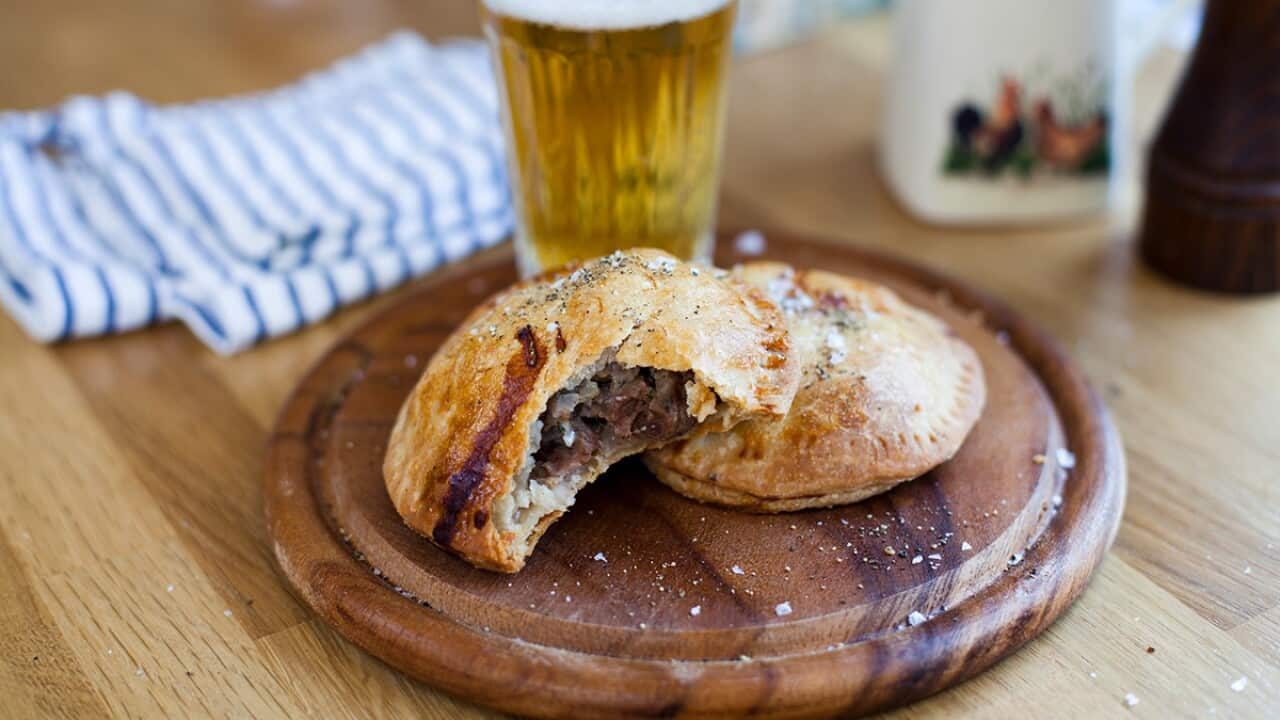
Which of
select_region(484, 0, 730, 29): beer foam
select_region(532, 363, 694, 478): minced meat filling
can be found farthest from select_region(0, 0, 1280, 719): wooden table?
select_region(484, 0, 730, 29): beer foam

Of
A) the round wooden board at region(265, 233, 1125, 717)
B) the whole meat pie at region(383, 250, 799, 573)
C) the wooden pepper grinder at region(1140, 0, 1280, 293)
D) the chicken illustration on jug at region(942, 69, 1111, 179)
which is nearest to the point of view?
the round wooden board at region(265, 233, 1125, 717)

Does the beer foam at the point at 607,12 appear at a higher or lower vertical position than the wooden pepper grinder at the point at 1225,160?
higher

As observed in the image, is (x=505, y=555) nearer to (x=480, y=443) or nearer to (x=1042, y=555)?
(x=480, y=443)

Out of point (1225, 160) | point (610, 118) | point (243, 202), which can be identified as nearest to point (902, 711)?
point (610, 118)

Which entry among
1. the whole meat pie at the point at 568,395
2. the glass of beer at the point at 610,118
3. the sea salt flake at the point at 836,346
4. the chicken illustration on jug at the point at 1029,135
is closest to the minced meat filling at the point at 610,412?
the whole meat pie at the point at 568,395

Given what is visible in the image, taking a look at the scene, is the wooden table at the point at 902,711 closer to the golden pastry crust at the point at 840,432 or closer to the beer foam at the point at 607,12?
the golden pastry crust at the point at 840,432

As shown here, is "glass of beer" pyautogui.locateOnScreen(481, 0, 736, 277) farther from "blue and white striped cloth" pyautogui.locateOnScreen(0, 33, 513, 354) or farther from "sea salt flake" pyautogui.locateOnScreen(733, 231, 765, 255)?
"blue and white striped cloth" pyautogui.locateOnScreen(0, 33, 513, 354)
